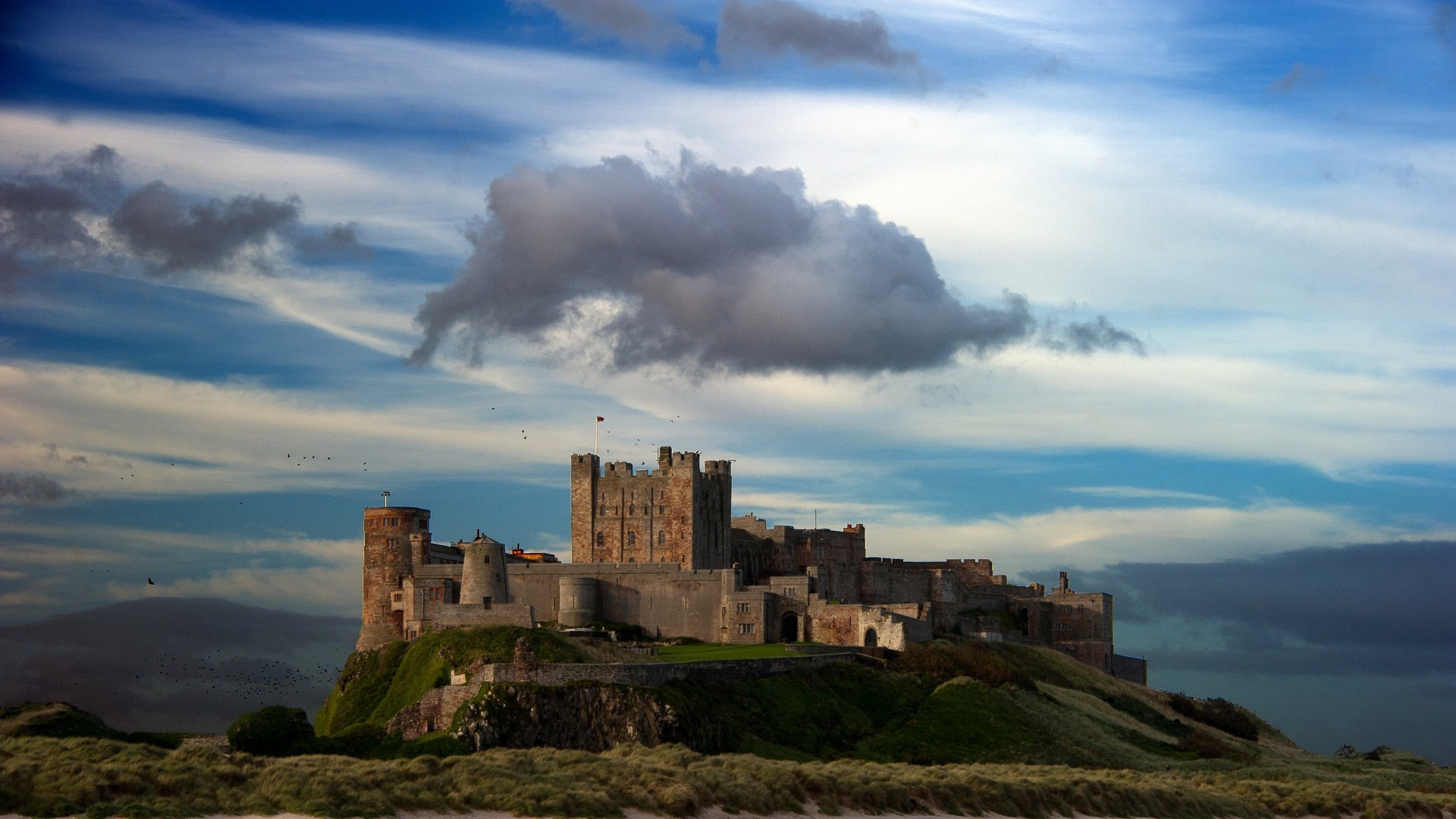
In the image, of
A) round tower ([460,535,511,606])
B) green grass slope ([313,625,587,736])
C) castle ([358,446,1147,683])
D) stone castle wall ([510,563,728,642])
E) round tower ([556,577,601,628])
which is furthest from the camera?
stone castle wall ([510,563,728,642])

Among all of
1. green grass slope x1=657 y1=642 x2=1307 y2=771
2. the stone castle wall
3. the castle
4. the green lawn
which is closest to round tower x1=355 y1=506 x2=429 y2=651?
the castle

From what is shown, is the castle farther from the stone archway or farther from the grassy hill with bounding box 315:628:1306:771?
the grassy hill with bounding box 315:628:1306:771

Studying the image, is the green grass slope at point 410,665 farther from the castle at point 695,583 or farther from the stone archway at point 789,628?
the stone archway at point 789,628

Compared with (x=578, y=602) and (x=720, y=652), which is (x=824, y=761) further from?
(x=578, y=602)

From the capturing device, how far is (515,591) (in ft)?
315

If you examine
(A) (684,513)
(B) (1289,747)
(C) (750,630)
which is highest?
A: (A) (684,513)

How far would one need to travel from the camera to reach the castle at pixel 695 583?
9038 centimetres

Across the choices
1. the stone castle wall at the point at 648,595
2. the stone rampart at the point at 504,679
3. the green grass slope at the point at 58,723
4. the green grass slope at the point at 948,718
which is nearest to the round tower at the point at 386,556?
the stone castle wall at the point at 648,595

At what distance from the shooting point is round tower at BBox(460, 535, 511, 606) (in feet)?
281

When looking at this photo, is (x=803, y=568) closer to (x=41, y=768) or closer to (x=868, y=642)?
(x=868, y=642)

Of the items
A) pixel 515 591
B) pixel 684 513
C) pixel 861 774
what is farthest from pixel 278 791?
pixel 684 513

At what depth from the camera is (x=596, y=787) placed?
50.8 m

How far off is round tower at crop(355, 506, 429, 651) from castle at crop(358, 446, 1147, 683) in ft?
0.27

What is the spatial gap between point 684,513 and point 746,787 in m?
53.9
